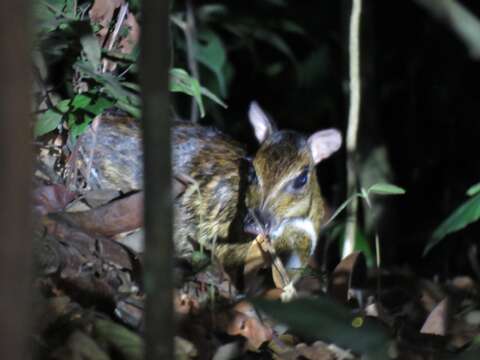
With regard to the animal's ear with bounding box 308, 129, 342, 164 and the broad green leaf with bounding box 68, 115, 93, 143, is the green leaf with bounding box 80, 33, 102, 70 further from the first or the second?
the animal's ear with bounding box 308, 129, 342, 164

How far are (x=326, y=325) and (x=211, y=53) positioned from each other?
3783 millimetres

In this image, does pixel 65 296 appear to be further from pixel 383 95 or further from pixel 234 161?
pixel 383 95

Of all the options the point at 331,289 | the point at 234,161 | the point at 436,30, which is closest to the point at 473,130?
the point at 436,30

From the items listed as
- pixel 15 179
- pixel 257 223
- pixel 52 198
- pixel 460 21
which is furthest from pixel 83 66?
pixel 15 179

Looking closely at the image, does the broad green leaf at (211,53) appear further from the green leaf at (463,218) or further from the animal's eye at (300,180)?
the green leaf at (463,218)

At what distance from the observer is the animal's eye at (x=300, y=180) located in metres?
4.88

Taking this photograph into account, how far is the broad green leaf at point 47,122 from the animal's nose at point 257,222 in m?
1.15

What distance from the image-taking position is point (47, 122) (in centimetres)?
380

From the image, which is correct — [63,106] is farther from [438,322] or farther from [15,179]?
[15,179]

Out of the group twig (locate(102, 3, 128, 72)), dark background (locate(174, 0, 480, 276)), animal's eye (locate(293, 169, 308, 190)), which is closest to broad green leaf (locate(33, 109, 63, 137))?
twig (locate(102, 3, 128, 72))

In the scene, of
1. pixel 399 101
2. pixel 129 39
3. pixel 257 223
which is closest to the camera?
pixel 129 39

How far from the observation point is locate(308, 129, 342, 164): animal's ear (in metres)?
5.07

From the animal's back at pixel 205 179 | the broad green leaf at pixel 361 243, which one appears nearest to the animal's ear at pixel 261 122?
the animal's back at pixel 205 179

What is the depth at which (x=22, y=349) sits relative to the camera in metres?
1.63
